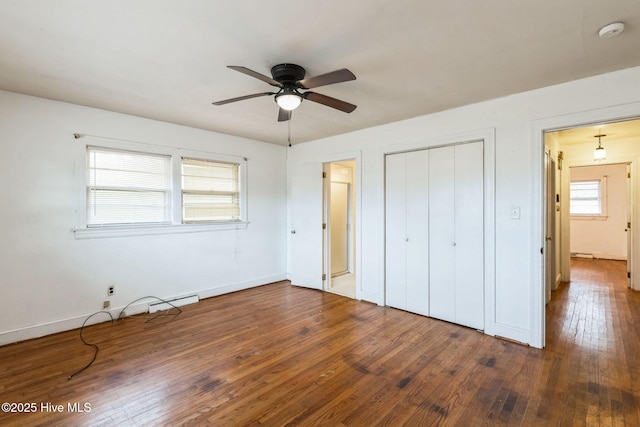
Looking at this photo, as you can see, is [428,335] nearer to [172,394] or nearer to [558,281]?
[172,394]

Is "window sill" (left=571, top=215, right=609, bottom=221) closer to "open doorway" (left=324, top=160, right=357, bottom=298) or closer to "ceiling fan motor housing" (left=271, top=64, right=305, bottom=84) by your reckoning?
"open doorway" (left=324, top=160, right=357, bottom=298)

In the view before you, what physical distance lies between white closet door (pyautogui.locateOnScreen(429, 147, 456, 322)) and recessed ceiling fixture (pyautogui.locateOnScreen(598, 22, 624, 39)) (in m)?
1.62

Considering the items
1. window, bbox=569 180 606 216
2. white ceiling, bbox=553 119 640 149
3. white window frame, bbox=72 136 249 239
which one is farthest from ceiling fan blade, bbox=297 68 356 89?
window, bbox=569 180 606 216

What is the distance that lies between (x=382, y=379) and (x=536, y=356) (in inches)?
59.9

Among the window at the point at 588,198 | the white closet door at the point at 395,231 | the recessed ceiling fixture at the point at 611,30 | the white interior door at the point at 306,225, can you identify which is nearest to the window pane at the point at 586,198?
the window at the point at 588,198

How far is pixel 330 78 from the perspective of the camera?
2.03m

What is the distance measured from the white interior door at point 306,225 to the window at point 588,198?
7459 mm

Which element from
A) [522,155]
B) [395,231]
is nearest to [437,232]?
[395,231]

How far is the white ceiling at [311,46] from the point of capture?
5.64 ft

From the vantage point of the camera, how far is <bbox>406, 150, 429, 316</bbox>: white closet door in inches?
145

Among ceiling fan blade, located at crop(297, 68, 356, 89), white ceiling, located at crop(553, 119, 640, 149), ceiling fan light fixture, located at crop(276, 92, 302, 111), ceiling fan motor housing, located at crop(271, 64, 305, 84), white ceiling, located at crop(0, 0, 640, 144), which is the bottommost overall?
ceiling fan light fixture, located at crop(276, 92, 302, 111)

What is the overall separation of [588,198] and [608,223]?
745 millimetres

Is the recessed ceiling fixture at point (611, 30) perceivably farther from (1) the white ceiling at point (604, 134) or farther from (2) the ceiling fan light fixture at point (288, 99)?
(1) the white ceiling at point (604, 134)

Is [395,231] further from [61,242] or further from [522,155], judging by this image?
[61,242]
